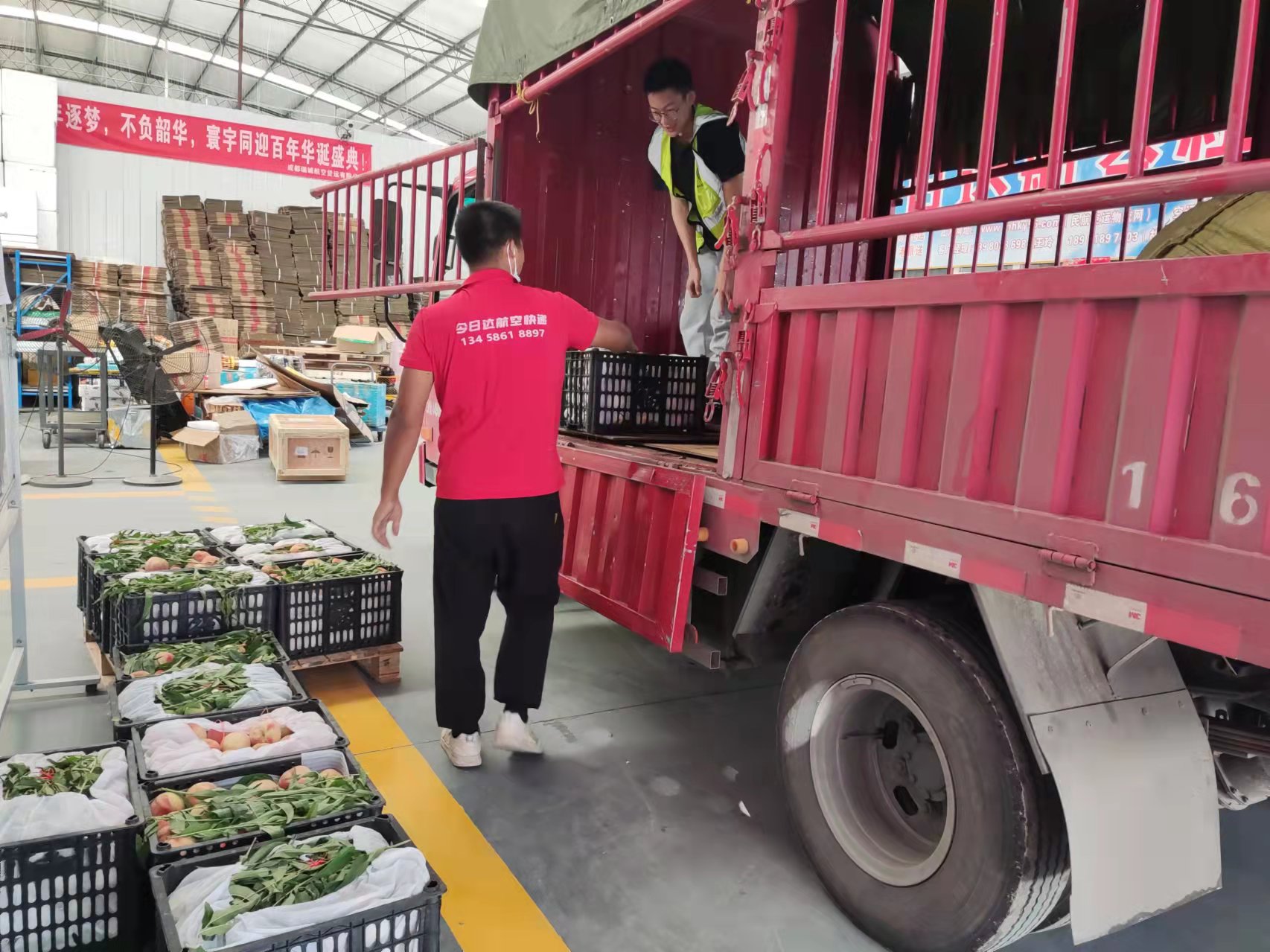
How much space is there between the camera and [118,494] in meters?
8.37

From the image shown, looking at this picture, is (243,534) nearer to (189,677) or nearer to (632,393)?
(189,677)

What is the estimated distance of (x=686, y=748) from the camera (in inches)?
144

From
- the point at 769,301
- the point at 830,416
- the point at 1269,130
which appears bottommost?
the point at 830,416

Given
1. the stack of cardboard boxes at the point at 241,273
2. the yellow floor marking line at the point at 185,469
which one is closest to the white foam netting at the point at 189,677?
the yellow floor marking line at the point at 185,469

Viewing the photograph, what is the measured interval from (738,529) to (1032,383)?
116 cm

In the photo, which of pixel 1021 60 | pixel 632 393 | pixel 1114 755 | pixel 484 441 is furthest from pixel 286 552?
pixel 1021 60

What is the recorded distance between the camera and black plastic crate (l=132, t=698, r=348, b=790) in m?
2.42

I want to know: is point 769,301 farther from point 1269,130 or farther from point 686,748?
point 1269,130

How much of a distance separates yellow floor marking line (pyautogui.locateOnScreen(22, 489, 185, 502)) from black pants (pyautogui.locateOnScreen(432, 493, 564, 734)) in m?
6.31

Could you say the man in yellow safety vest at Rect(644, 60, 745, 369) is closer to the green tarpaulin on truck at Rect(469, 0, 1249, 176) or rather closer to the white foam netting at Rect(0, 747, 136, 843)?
the green tarpaulin on truck at Rect(469, 0, 1249, 176)

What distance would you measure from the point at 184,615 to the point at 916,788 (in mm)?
3048

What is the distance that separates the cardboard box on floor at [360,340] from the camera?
51.7ft

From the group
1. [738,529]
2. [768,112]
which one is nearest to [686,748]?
[738,529]

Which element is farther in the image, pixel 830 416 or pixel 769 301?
pixel 769 301
